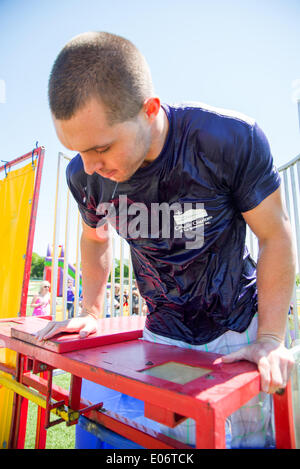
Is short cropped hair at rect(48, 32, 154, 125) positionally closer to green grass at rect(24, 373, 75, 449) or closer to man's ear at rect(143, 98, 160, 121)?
man's ear at rect(143, 98, 160, 121)

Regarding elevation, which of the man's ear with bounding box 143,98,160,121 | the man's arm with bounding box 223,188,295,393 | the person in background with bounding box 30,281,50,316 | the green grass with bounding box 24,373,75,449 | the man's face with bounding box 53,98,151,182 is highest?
the man's ear with bounding box 143,98,160,121

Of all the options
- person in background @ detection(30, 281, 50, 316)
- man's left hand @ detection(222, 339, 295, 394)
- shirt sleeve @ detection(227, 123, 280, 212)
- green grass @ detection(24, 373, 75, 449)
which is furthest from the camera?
person in background @ detection(30, 281, 50, 316)

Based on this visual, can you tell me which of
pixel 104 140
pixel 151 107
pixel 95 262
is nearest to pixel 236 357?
pixel 104 140

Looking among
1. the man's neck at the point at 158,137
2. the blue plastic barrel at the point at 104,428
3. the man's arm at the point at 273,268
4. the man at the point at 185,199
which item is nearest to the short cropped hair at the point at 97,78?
the man at the point at 185,199

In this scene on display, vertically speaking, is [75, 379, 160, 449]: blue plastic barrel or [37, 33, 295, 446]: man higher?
[37, 33, 295, 446]: man

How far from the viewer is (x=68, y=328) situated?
1.14 m

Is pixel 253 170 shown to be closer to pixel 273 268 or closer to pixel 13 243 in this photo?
pixel 273 268

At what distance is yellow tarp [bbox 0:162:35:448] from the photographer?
242 centimetres

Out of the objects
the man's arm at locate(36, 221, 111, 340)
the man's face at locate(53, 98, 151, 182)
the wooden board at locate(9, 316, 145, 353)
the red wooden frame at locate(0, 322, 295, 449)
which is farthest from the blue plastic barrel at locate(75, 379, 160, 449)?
the man's face at locate(53, 98, 151, 182)

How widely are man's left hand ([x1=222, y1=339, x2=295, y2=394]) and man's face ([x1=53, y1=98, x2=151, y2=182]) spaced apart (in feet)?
2.41

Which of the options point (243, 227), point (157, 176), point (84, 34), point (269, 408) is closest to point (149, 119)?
point (157, 176)

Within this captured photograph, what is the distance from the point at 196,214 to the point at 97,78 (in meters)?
0.60

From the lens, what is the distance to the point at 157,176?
1.13m
